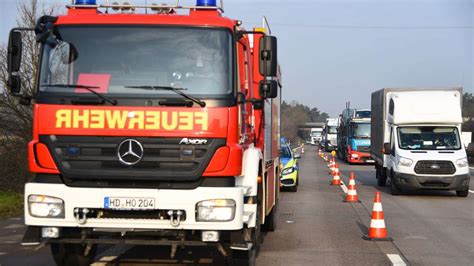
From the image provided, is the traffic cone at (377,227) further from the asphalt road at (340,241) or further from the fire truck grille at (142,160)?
the fire truck grille at (142,160)

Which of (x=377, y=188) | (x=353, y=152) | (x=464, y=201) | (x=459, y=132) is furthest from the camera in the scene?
(x=353, y=152)

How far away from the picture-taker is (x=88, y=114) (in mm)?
6391

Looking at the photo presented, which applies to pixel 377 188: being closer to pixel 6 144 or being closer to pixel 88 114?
pixel 6 144

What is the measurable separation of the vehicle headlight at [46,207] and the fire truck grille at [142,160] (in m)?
0.28

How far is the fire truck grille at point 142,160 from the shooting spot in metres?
6.27

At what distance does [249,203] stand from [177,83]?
1.54 meters

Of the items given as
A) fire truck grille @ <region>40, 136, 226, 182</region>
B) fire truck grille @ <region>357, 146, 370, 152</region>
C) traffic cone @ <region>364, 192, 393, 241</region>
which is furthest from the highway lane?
fire truck grille @ <region>357, 146, 370, 152</region>

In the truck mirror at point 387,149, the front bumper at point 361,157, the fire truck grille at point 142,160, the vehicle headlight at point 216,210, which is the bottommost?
the front bumper at point 361,157

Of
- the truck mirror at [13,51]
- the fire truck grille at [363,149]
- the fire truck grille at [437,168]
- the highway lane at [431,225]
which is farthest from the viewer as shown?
the fire truck grille at [363,149]

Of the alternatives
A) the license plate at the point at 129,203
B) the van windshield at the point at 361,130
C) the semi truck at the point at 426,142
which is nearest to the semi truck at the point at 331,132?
the van windshield at the point at 361,130

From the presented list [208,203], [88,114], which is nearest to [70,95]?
[88,114]

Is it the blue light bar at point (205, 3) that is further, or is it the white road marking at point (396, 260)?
the white road marking at point (396, 260)

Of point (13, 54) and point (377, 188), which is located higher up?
point (13, 54)

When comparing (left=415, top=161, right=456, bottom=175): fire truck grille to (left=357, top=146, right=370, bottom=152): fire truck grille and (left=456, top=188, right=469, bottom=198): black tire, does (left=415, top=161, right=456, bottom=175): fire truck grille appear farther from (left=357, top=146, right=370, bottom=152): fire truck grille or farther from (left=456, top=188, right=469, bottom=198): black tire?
(left=357, top=146, right=370, bottom=152): fire truck grille
